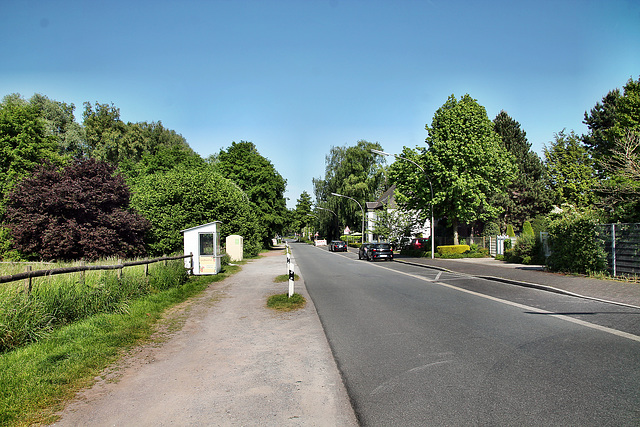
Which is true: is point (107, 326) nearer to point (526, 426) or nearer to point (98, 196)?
point (526, 426)

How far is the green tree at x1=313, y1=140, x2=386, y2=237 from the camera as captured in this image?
63.2m

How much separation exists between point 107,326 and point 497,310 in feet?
26.0

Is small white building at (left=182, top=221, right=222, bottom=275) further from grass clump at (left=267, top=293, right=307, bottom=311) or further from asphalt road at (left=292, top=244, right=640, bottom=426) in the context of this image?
asphalt road at (left=292, top=244, right=640, bottom=426)

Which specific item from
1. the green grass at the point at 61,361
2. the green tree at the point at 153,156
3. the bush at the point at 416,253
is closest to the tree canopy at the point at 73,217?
the green tree at the point at 153,156

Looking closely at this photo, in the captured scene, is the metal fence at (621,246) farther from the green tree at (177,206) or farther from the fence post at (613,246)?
the green tree at (177,206)

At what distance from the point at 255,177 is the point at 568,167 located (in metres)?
34.5

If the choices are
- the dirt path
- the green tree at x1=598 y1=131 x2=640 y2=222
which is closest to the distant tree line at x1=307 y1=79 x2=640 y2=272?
the green tree at x1=598 y1=131 x2=640 y2=222

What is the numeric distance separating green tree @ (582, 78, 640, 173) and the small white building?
2963 cm

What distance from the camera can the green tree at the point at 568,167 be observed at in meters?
44.0

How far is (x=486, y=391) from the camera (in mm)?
4566

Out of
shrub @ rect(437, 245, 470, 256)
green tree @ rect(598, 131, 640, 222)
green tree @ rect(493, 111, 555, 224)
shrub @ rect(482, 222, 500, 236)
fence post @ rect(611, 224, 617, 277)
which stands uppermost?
green tree @ rect(493, 111, 555, 224)

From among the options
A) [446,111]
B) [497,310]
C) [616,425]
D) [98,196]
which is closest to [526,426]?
[616,425]

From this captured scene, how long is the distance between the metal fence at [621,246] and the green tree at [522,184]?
2988 centimetres

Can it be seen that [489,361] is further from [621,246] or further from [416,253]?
[416,253]
